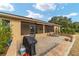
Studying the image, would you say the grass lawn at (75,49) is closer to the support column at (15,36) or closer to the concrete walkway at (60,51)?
the concrete walkway at (60,51)

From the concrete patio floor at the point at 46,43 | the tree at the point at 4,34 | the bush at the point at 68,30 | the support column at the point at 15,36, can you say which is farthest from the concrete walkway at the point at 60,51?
the tree at the point at 4,34

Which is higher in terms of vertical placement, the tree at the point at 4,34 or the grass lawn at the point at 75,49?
the tree at the point at 4,34

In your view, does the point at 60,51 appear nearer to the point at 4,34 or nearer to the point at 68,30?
the point at 68,30

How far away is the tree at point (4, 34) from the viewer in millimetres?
2412

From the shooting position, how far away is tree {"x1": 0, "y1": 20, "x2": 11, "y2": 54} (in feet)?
7.91

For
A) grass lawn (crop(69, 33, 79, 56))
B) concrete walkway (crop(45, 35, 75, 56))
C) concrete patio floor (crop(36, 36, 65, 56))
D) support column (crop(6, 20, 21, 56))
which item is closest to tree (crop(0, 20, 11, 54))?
support column (crop(6, 20, 21, 56))

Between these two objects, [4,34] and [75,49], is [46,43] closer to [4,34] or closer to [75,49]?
[75,49]

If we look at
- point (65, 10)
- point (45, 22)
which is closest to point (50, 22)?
point (45, 22)

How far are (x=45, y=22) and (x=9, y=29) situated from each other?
46 cm

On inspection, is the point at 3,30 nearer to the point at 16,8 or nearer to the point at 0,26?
the point at 0,26

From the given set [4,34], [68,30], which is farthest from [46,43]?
[4,34]

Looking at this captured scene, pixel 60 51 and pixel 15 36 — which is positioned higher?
pixel 15 36

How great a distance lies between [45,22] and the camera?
2.49 meters

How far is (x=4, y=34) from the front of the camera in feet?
7.92
